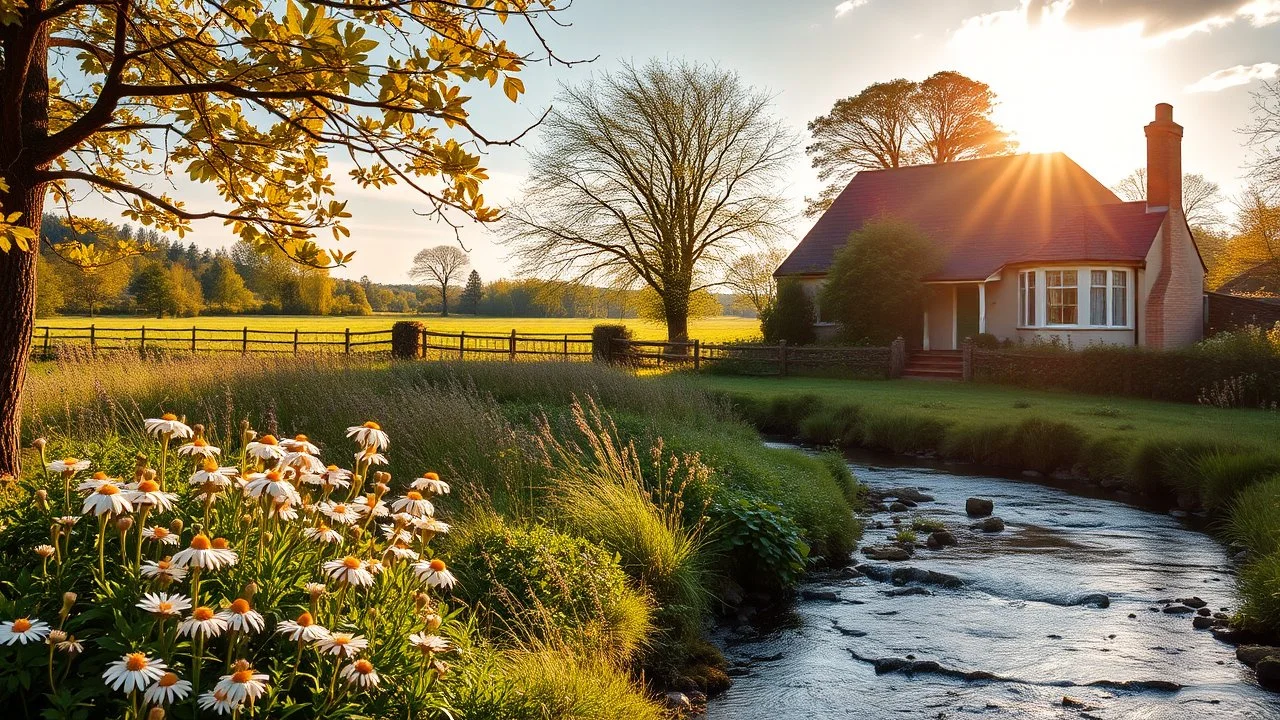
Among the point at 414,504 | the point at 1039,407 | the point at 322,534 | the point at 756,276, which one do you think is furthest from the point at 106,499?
the point at 756,276

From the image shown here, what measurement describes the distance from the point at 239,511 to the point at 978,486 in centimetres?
1228

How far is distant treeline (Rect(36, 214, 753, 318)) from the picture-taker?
53406 mm

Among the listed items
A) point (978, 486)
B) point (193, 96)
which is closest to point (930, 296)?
point (978, 486)

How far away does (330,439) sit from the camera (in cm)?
1055

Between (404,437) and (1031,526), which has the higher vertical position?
(404,437)

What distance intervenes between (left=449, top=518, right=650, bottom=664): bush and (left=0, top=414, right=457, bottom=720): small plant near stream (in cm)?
193

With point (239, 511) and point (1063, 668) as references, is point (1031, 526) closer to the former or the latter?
point (1063, 668)

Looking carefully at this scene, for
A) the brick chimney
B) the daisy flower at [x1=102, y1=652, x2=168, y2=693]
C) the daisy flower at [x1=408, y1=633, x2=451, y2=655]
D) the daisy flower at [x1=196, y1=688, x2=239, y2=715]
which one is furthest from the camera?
the brick chimney

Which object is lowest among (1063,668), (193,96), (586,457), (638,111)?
(1063,668)

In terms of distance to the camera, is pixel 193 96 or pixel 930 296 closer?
pixel 193 96

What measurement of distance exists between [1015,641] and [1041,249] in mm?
23899

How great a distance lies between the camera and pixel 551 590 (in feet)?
20.2

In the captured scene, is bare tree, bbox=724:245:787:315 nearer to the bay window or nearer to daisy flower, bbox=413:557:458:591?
the bay window

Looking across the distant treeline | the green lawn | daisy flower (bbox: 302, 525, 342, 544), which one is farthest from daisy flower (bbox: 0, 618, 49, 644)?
the distant treeline
